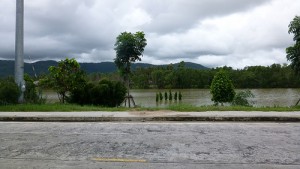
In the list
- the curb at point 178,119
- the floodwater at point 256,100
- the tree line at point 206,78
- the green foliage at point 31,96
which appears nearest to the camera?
the curb at point 178,119

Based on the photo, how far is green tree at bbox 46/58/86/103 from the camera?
66.6 feet

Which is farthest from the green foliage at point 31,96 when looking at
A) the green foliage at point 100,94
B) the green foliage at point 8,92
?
the green foliage at point 100,94

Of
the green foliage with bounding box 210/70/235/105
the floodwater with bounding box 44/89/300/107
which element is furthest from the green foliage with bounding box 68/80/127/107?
the green foliage with bounding box 210/70/235/105

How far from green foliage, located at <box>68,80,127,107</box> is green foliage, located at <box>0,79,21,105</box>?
4179 mm

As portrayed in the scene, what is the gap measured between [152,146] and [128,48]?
40.7 ft

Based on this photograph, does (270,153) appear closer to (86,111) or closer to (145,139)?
(145,139)

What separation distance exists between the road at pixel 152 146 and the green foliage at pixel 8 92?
20.1 feet

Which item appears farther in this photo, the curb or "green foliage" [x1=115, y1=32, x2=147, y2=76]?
"green foliage" [x1=115, y1=32, x2=147, y2=76]

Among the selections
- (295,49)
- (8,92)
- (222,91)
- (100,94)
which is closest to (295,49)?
(295,49)

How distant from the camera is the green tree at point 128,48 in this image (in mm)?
19266

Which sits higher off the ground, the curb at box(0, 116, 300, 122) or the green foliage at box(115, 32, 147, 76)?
the green foliage at box(115, 32, 147, 76)

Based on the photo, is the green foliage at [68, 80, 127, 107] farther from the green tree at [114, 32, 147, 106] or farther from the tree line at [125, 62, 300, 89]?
the tree line at [125, 62, 300, 89]

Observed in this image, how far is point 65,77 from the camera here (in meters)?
20.5

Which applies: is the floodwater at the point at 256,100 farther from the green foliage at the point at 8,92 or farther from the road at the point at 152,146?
the road at the point at 152,146
